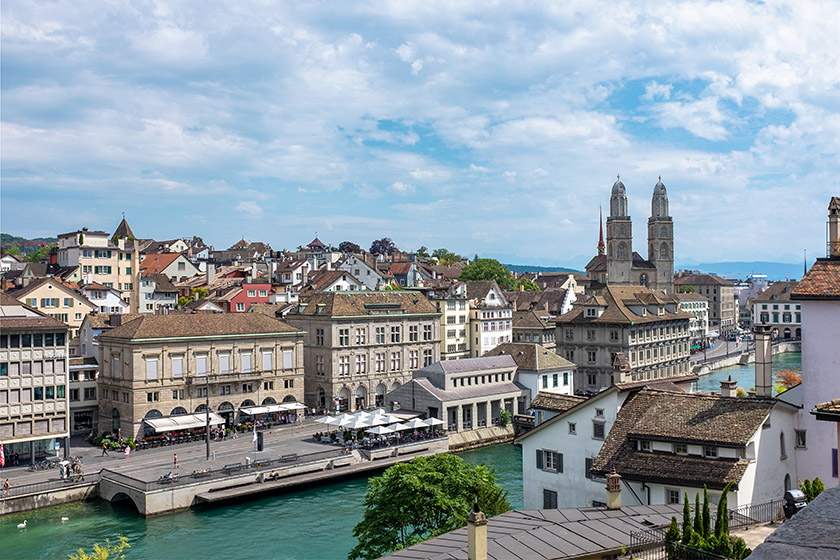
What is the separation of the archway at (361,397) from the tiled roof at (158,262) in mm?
63474

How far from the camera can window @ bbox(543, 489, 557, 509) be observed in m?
35.9

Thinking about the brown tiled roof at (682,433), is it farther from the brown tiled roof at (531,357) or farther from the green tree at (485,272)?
the green tree at (485,272)

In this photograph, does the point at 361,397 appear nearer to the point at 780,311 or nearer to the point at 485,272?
the point at 485,272

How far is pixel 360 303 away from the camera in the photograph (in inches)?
3305

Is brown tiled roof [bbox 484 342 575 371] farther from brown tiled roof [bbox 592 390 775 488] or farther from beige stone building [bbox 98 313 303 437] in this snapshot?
brown tiled roof [bbox 592 390 775 488]

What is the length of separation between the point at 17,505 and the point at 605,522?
125ft

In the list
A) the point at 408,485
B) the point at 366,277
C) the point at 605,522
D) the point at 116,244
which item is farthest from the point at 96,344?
the point at 366,277

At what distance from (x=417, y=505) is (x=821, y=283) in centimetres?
1772

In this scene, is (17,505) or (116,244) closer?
(17,505)

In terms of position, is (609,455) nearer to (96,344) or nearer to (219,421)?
(219,421)

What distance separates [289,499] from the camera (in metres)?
52.5

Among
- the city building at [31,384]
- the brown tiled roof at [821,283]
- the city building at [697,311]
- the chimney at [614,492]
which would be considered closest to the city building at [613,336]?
the city building at [31,384]

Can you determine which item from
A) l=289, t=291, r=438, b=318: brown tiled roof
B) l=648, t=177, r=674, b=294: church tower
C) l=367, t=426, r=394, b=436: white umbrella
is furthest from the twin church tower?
l=367, t=426, r=394, b=436: white umbrella

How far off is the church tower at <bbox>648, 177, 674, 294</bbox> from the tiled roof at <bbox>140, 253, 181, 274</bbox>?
10073 cm
